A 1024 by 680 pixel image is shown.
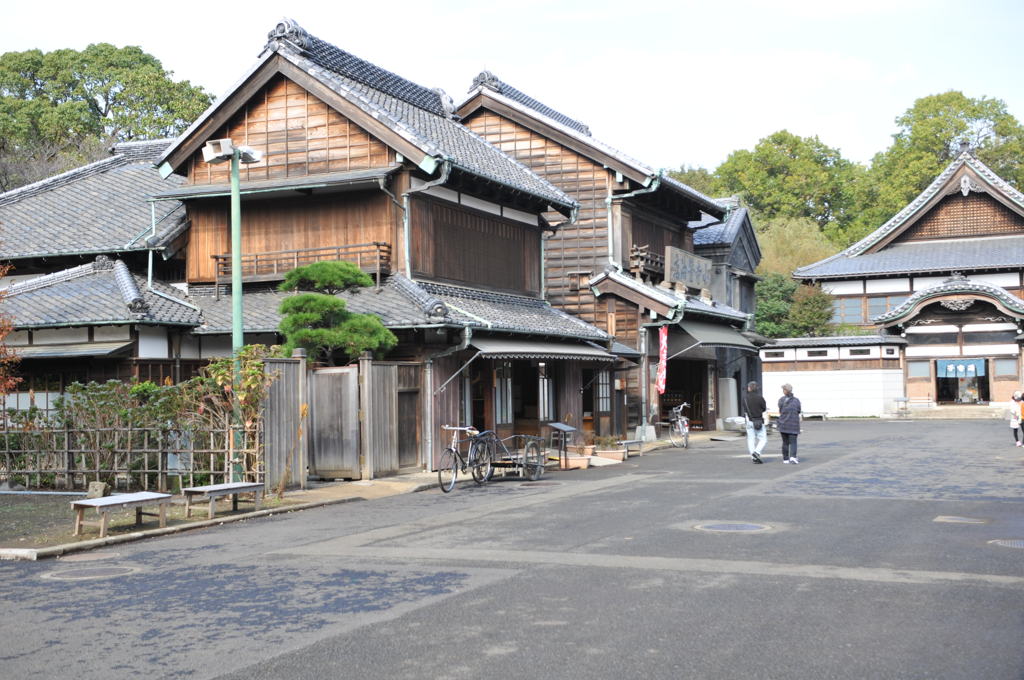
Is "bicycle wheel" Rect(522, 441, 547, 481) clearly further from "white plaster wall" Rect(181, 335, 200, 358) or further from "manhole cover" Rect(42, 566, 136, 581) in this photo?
"manhole cover" Rect(42, 566, 136, 581)

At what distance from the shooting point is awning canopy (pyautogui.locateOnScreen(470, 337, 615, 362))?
20922mm

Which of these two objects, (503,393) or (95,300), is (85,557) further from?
(503,393)

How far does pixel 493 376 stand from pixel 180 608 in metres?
15.2

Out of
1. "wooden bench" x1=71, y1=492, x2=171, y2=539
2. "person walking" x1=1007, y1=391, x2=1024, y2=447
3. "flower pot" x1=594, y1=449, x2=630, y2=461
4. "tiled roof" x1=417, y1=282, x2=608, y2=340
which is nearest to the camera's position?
"wooden bench" x1=71, y1=492, x2=171, y2=539

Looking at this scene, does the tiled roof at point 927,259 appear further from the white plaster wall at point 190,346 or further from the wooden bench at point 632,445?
the white plaster wall at point 190,346

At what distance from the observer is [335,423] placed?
18859mm

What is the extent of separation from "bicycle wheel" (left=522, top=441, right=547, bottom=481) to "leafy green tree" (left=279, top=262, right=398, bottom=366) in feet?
11.0

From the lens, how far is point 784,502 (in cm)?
1492

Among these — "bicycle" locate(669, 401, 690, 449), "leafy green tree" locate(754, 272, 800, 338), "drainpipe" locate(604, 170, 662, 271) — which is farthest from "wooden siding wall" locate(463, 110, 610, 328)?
"leafy green tree" locate(754, 272, 800, 338)

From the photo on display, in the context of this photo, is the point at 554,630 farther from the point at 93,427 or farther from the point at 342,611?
the point at 93,427

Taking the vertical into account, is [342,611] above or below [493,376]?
below

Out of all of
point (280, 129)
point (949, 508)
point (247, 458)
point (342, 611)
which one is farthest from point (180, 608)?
point (280, 129)

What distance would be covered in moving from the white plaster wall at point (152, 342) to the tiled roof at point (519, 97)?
15.1 meters

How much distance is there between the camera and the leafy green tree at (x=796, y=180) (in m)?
70.8
